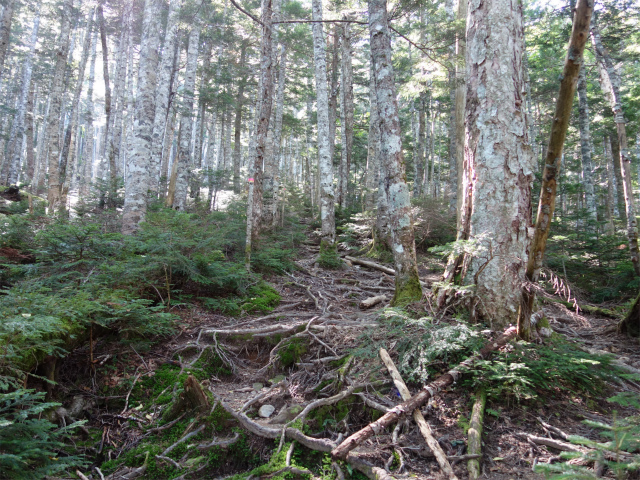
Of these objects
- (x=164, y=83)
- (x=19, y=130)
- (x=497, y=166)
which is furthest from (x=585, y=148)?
(x=19, y=130)

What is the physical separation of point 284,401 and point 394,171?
3570 millimetres

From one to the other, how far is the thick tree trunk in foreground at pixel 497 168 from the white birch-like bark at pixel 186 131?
11.2m

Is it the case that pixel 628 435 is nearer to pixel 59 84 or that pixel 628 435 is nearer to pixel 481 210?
pixel 481 210

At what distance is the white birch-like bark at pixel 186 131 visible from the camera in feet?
41.9

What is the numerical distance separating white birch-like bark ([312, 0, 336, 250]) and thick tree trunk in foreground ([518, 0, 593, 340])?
7.24m

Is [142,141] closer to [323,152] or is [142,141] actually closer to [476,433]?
[323,152]

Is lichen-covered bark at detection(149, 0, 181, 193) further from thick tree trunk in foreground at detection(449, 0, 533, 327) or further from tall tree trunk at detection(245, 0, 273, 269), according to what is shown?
thick tree trunk in foreground at detection(449, 0, 533, 327)

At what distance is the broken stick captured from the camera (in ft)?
7.22

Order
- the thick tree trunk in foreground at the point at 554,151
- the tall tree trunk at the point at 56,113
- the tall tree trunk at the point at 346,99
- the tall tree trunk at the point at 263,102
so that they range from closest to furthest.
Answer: the thick tree trunk in foreground at the point at 554,151 < the tall tree trunk at the point at 263,102 < the tall tree trunk at the point at 56,113 < the tall tree trunk at the point at 346,99

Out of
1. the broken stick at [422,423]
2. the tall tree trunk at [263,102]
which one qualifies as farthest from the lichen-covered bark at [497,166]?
the tall tree trunk at [263,102]

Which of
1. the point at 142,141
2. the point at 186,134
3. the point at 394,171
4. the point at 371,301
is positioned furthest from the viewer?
the point at 186,134

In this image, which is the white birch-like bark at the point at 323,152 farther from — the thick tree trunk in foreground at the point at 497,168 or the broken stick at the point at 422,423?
the broken stick at the point at 422,423

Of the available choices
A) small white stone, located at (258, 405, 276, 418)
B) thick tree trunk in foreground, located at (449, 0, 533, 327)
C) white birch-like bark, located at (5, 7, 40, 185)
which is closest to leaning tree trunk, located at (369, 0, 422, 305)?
thick tree trunk in foreground, located at (449, 0, 533, 327)

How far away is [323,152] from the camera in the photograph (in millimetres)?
11031
